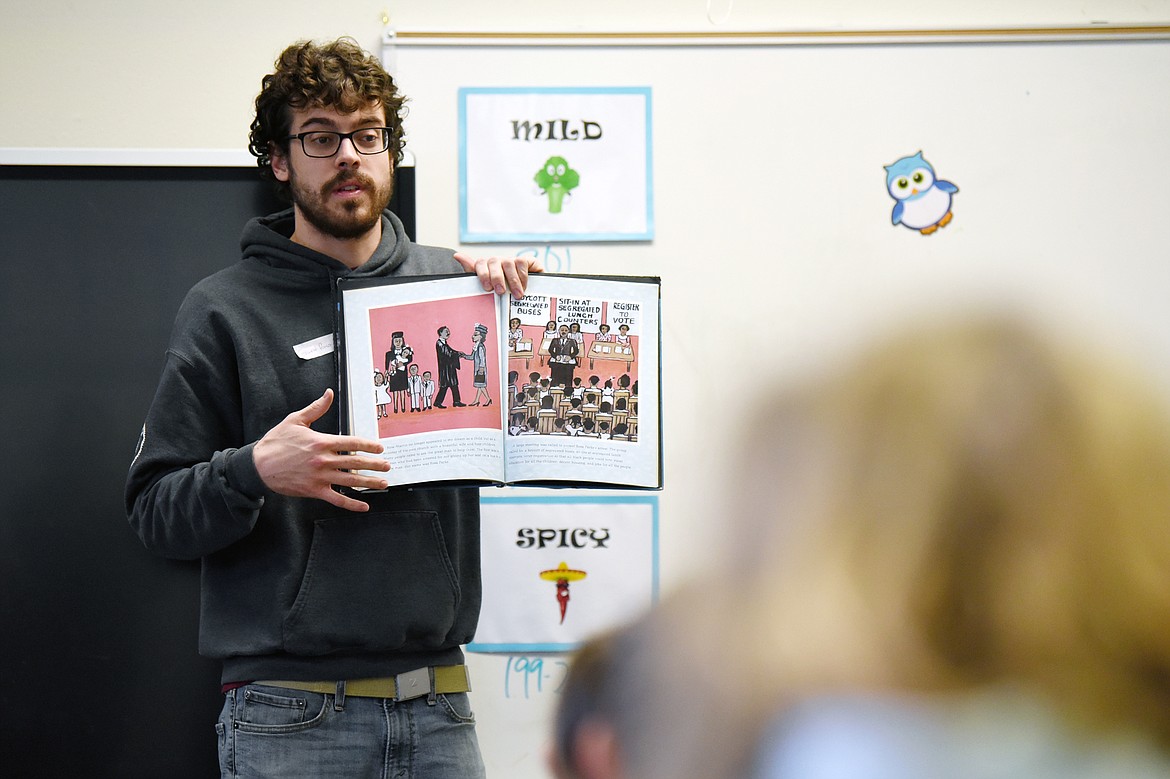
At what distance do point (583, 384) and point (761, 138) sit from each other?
0.81 metres

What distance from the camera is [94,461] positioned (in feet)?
6.46

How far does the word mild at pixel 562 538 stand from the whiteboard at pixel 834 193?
0.12 metres

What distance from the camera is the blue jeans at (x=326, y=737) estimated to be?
132 centimetres

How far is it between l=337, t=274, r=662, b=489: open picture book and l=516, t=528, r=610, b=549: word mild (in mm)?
538

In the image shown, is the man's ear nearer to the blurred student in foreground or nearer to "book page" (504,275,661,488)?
"book page" (504,275,661,488)

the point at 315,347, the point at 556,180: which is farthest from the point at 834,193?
the point at 315,347

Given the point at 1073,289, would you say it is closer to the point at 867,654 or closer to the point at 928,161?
the point at 928,161

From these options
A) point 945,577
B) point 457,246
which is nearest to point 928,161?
point 945,577

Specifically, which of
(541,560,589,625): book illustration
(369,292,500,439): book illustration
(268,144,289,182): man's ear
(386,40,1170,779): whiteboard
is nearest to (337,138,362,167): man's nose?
(268,144,289,182): man's ear

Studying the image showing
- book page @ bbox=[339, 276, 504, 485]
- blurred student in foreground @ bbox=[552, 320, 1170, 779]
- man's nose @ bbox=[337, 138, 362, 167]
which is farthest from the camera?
blurred student in foreground @ bbox=[552, 320, 1170, 779]

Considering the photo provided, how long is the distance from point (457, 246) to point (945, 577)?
1.12 metres

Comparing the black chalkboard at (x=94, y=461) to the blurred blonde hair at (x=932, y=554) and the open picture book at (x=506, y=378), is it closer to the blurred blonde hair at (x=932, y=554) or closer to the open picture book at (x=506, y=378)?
the open picture book at (x=506, y=378)

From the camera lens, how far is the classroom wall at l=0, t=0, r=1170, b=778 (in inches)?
77.0

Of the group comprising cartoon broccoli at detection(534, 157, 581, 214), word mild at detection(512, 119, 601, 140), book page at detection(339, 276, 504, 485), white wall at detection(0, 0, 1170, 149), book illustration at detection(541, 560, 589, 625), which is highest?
white wall at detection(0, 0, 1170, 149)
